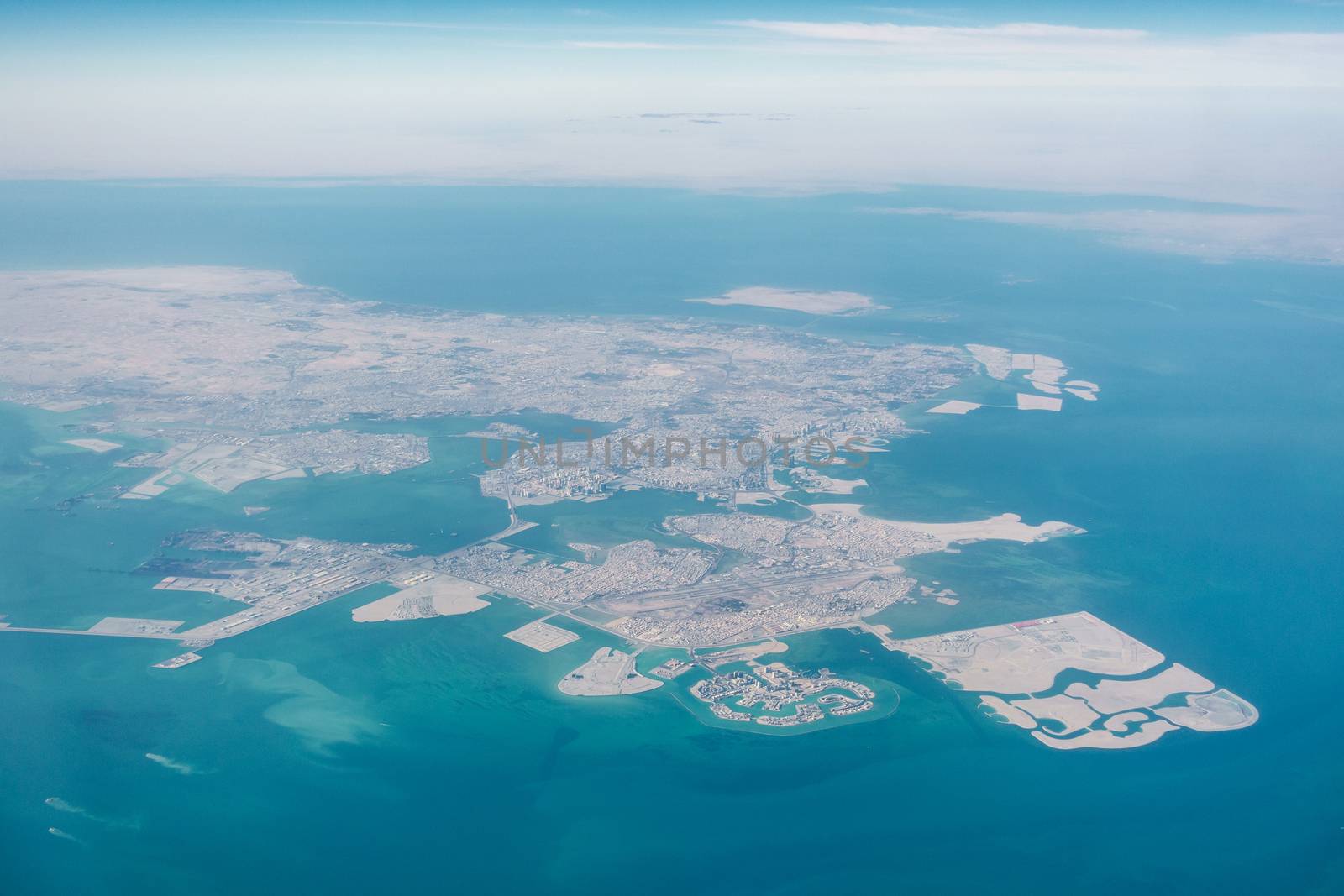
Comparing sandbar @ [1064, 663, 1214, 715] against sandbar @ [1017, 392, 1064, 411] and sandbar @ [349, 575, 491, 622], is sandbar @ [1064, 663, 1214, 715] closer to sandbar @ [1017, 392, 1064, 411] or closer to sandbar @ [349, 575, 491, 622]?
sandbar @ [349, 575, 491, 622]

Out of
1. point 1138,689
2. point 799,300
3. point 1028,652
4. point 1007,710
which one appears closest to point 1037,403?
point 1028,652

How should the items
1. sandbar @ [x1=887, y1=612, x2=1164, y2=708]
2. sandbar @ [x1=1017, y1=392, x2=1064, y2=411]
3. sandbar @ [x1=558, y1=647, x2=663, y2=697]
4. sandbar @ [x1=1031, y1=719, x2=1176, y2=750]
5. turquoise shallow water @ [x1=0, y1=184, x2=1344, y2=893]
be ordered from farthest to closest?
1. sandbar @ [x1=1017, y1=392, x2=1064, y2=411]
2. sandbar @ [x1=887, y1=612, x2=1164, y2=708]
3. sandbar @ [x1=558, y1=647, x2=663, y2=697]
4. sandbar @ [x1=1031, y1=719, x2=1176, y2=750]
5. turquoise shallow water @ [x1=0, y1=184, x2=1344, y2=893]

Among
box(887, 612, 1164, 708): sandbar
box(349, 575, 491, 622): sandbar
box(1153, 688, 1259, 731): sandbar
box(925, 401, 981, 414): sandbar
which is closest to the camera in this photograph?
box(1153, 688, 1259, 731): sandbar

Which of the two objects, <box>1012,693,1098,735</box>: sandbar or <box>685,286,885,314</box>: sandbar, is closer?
<box>1012,693,1098,735</box>: sandbar

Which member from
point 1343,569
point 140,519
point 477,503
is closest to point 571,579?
point 477,503

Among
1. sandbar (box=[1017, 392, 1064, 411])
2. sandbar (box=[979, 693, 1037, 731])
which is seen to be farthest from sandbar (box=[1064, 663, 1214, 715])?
sandbar (box=[1017, 392, 1064, 411])

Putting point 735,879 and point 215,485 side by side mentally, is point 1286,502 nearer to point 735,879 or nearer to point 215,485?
point 735,879

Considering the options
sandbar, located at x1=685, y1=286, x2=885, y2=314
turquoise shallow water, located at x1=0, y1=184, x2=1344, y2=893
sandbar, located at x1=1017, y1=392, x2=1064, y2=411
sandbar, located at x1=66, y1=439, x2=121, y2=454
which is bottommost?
turquoise shallow water, located at x1=0, y1=184, x2=1344, y2=893

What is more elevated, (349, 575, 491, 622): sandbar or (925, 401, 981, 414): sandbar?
(925, 401, 981, 414): sandbar

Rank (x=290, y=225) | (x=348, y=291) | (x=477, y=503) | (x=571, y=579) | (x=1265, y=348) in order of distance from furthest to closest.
Result: (x=290, y=225) → (x=348, y=291) → (x=1265, y=348) → (x=477, y=503) → (x=571, y=579)
